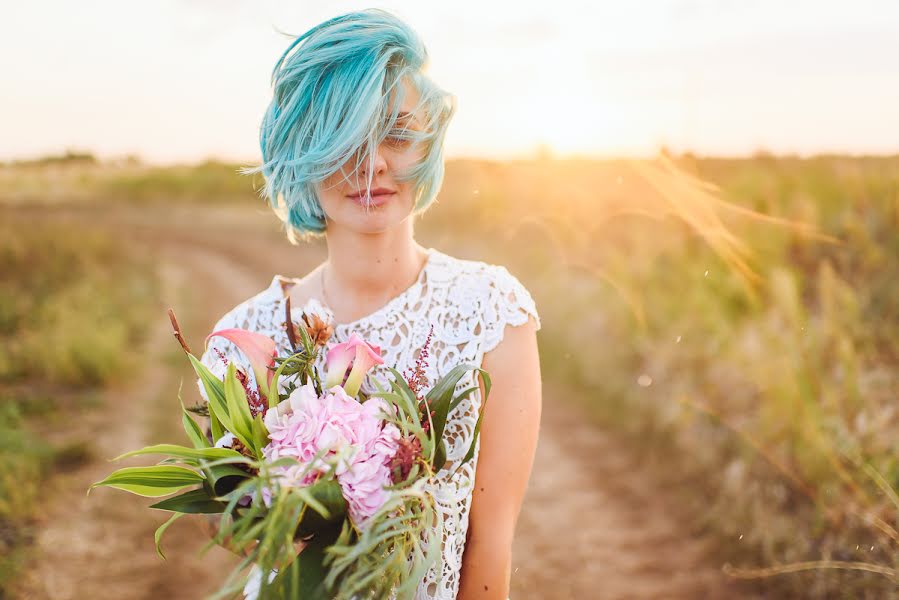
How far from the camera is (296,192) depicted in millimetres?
1577

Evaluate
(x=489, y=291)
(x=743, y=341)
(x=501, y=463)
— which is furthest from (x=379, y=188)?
(x=743, y=341)

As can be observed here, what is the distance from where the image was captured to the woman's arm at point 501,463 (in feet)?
5.05

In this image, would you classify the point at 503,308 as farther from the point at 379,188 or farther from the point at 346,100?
the point at 346,100

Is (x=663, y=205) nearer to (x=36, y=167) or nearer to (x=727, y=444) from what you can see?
(x=727, y=444)

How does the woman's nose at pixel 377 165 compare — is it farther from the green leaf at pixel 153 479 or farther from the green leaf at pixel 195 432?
the green leaf at pixel 153 479

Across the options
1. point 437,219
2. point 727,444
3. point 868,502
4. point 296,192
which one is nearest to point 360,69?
point 296,192

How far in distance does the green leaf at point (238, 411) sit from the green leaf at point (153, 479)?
10 cm

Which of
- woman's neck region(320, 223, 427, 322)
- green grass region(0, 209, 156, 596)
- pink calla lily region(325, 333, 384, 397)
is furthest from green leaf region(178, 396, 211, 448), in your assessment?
green grass region(0, 209, 156, 596)

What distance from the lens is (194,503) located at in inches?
44.4

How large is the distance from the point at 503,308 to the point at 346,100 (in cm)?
63

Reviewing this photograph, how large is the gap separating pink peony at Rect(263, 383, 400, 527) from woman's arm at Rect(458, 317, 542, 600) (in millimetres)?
484

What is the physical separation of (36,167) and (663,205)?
31862mm

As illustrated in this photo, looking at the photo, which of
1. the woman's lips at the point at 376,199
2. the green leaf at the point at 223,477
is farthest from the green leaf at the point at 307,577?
the woman's lips at the point at 376,199

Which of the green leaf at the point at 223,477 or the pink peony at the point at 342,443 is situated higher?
the pink peony at the point at 342,443
